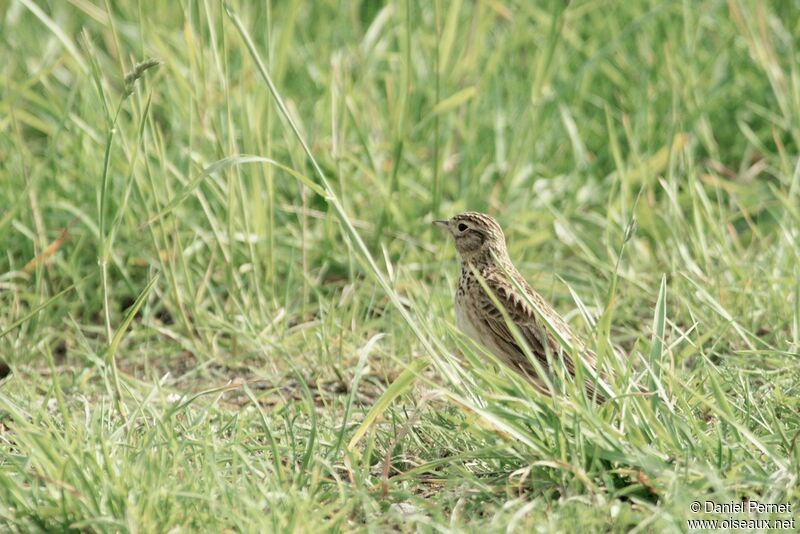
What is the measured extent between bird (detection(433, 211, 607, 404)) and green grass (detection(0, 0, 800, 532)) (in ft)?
0.63

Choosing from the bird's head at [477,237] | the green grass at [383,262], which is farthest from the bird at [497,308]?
the green grass at [383,262]

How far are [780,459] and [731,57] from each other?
423 cm

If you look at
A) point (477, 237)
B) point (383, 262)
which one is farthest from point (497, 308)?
point (383, 262)

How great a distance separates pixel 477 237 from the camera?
5.68m

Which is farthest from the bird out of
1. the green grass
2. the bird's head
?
the green grass

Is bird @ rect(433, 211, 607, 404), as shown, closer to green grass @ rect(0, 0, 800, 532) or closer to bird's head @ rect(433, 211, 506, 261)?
bird's head @ rect(433, 211, 506, 261)

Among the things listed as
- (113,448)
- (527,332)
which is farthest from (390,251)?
(113,448)

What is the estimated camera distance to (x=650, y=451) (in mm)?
3848

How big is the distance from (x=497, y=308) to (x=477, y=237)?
747mm

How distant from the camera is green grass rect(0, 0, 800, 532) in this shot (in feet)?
12.6

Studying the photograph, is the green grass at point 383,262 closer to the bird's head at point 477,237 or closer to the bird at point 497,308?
the bird at point 497,308

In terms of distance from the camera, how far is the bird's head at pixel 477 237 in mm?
5668

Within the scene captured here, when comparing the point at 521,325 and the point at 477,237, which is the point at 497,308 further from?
the point at 477,237

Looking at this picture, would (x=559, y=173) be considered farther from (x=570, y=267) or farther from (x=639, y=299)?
(x=639, y=299)
